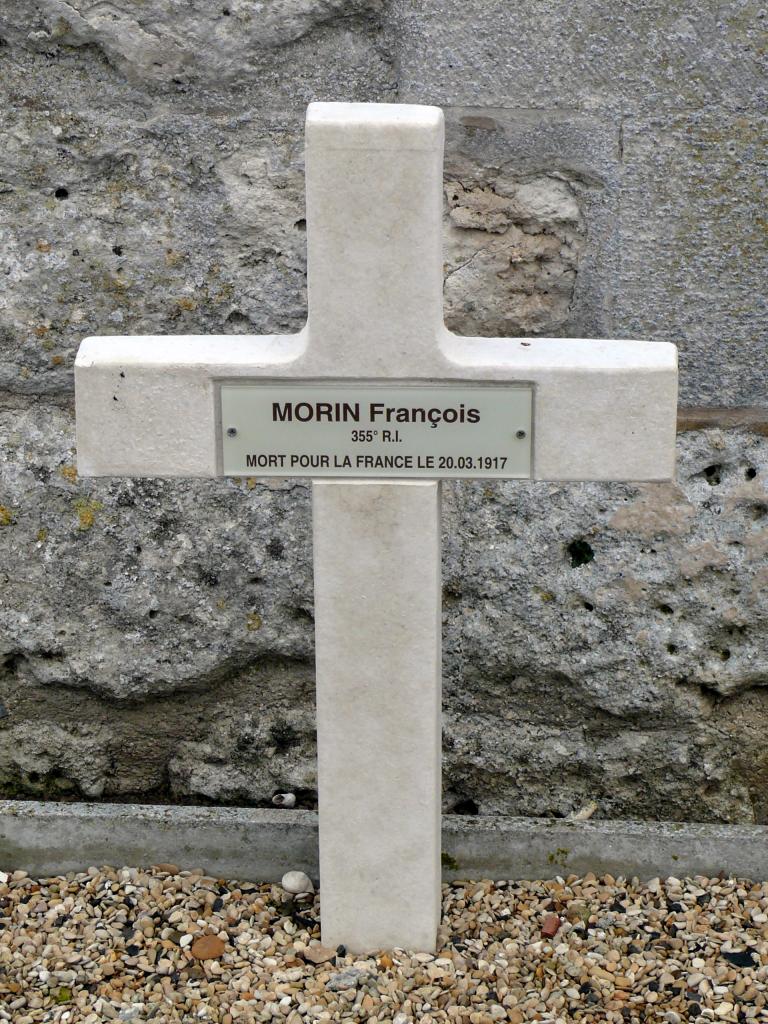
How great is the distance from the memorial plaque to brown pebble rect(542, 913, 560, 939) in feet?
2.54

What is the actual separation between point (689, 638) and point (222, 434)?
0.99m

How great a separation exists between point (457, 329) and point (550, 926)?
103 centimetres

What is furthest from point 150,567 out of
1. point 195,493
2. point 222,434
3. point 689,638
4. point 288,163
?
point 689,638

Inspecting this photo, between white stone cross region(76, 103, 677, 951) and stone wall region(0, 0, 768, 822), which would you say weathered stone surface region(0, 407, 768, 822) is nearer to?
stone wall region(0, 0, 768, 822)

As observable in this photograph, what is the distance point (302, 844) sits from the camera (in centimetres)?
228

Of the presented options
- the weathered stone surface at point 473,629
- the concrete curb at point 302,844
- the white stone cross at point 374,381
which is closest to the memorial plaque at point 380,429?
the white stone cross at point 374,381

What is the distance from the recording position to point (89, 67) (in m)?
2.27

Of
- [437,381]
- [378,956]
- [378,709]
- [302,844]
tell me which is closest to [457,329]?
[437,381]

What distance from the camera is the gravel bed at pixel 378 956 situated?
6.48ft

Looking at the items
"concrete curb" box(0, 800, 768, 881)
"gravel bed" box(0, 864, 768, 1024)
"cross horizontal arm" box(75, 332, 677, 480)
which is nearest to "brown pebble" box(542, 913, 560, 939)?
"gravel bed" box(0, 864, 768, 1024)

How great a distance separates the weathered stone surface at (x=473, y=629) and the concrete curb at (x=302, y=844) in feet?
0.56

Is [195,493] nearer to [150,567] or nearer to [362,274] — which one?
[150,567]

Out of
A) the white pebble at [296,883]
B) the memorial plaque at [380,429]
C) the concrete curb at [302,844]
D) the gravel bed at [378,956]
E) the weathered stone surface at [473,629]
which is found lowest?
the gravel bed at [378,956]

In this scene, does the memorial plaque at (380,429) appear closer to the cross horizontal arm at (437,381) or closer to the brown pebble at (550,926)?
the cross horizontal arm at (437,381)
